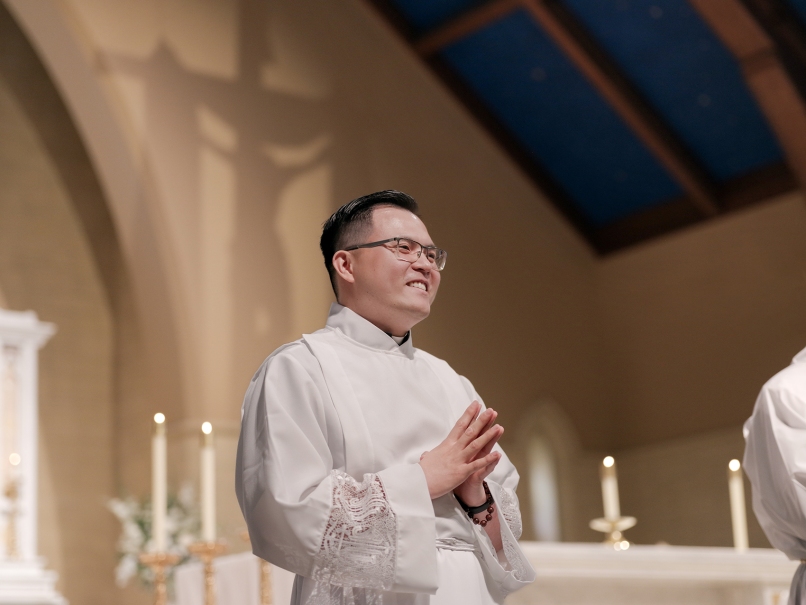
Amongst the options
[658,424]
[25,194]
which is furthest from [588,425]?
[25,194]

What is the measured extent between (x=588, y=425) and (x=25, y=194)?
509cm

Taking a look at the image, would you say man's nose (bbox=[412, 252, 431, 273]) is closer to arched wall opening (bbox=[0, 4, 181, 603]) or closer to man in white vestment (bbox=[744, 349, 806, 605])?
man in white vestment (bbox=[744, 349, 806, 605])

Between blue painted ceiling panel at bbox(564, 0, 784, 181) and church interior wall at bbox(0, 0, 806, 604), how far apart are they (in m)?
0.60

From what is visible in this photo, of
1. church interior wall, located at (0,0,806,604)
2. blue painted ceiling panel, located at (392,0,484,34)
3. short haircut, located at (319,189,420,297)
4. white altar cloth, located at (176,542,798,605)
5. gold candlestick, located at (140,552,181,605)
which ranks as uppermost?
blue painted ceiling panel, located at (392,0,484,34)

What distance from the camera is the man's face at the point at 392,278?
91.5 inches

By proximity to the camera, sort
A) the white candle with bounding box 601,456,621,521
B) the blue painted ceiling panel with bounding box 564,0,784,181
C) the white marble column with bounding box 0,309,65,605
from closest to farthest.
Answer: the white candle with bounding box 601,456,621,521 < the white marble column with bounding box 0,309,65,605 < the blue painted ceiling panel with bounding box 564,0,784,181

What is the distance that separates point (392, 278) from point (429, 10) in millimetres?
7321

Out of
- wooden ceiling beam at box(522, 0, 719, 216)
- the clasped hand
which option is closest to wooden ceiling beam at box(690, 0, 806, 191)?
wooden ceiling beam at box(522, 0, 719, 216)

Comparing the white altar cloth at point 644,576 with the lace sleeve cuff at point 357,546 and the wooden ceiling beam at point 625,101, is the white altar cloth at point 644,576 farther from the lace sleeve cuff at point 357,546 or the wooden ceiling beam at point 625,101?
the wooden ceiling beam at point 625,101

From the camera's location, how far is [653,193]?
32.1ft

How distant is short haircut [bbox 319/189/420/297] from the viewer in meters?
2.39

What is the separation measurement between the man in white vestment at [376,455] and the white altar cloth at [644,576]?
1610mm

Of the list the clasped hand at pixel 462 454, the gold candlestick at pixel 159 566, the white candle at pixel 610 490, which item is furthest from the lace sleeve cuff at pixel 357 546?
the white candle at pixel 610 490

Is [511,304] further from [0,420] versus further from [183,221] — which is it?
[0,420]
